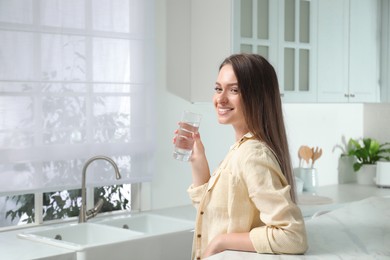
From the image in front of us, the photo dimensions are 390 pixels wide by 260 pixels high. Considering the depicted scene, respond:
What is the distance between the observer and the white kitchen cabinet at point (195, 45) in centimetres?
359

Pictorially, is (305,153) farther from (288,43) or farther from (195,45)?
(195,45)

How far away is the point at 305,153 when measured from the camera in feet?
14.8

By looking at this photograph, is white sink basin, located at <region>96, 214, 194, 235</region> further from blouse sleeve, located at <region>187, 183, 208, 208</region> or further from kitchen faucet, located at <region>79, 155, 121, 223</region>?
blouse sleeve, located at <region>187, 183, 208, 208</region>

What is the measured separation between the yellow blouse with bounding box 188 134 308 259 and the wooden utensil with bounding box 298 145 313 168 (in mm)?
2708

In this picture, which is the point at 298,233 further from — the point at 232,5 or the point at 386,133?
the point at 386,133

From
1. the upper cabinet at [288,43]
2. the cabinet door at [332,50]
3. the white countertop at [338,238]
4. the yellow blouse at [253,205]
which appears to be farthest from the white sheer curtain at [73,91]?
the yellow blouse at [253,205]

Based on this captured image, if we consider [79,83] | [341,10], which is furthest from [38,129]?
[341,10]

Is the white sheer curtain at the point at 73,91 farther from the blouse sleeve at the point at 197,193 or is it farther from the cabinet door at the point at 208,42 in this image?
the blouse sleeve at the point at 197,193

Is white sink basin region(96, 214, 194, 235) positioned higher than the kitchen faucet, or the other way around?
the kitchen faucet

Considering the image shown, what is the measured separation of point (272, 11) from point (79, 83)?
123 centimetres

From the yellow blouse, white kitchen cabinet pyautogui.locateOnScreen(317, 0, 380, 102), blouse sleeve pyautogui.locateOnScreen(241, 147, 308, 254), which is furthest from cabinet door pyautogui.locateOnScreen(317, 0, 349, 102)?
blouse sleeve pyautogui.locateOnScreen(241, 147, 308, 254)

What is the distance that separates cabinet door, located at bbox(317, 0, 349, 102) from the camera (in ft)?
13.8

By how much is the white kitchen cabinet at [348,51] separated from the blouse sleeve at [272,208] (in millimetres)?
2695

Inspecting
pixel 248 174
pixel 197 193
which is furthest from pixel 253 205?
pixel 197 193
